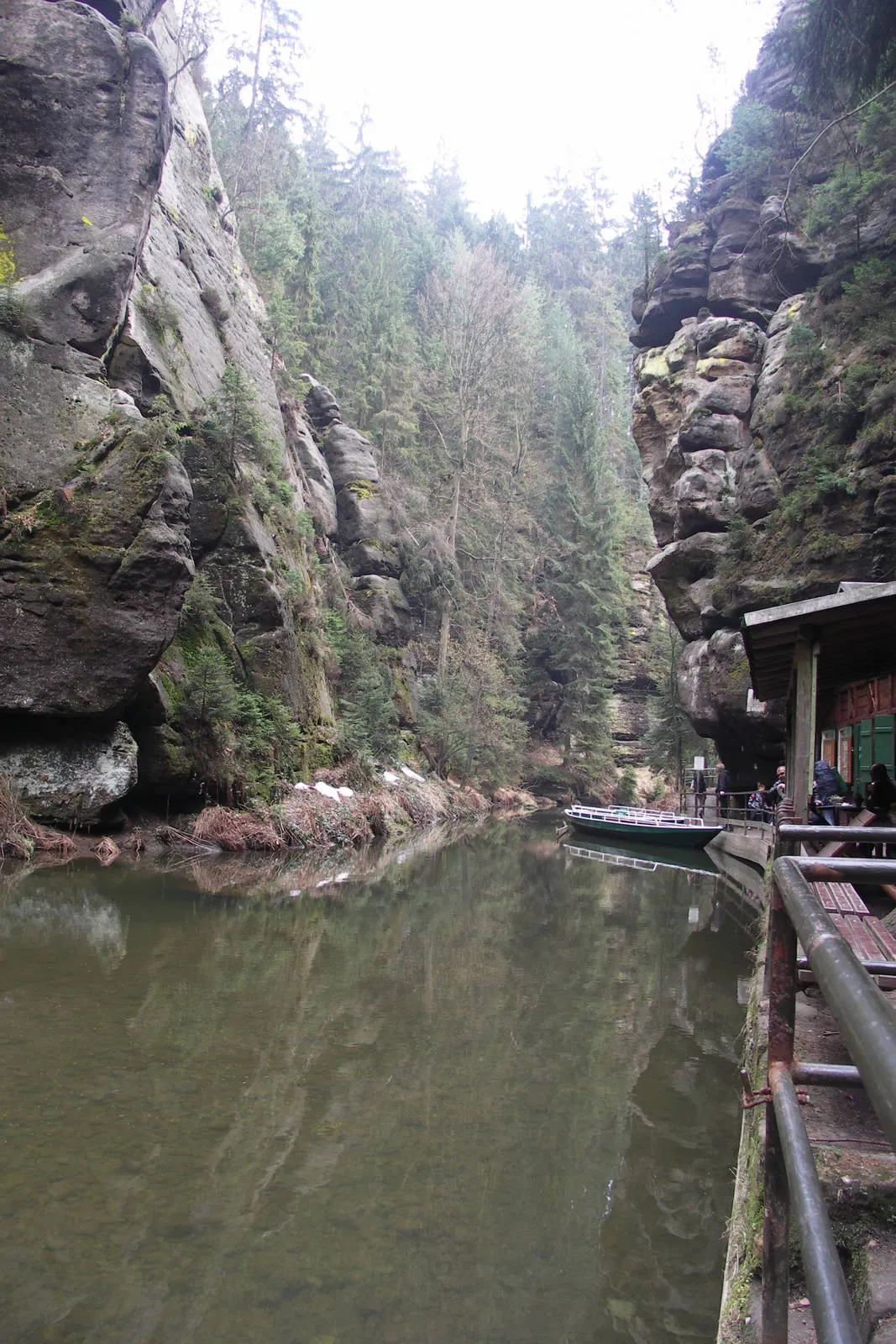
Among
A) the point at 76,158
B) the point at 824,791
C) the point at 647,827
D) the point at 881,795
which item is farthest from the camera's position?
the point at 647,827

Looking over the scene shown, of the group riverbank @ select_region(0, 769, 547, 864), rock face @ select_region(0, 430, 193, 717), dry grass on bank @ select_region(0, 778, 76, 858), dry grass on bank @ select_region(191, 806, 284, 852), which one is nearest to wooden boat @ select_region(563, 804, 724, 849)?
riverbank @ select_region(0, 769, 547, 864)

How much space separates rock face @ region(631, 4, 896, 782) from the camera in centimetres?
1836

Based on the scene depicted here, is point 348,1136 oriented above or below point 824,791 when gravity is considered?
below

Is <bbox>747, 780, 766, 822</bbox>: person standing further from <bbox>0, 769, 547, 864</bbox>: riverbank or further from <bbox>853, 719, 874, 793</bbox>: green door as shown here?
<bbox>0, 769, 547, 864</bbox>: riverbank

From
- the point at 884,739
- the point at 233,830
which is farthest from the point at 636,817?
the point at 233,830

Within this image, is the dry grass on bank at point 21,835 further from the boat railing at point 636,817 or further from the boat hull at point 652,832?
the boat railing at point 636,817

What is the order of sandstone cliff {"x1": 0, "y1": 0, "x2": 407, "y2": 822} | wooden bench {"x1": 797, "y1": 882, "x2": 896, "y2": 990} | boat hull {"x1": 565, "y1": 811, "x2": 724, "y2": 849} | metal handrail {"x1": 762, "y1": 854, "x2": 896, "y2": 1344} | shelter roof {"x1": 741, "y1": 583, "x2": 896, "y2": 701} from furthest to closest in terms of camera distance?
boat hull {"x1": 565, "y1": 811, "x2": 724, "y2": 849}
sandstone cliff {"x1": 0, "y1": 0, "x2": 407, "y2": 822}
shelter roof {"x1": 741, "y1": 583, "x2": 896, "y2": 701}
wooden bench {"x1": 797, "y1": 882, "x2": 896, "y2": 990}
metal handrail {"x1": 762, "y1": 854, "x2": 896, "y2": 1344}

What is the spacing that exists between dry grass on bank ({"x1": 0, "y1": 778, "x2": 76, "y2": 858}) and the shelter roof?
32.8 ft

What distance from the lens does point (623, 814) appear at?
2712 centimetres

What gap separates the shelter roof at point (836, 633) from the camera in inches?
415

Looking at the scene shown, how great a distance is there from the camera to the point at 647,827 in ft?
76.0

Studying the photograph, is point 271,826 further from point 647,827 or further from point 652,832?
point 652,832

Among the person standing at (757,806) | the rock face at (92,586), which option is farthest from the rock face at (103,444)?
the person standing at (757,806)

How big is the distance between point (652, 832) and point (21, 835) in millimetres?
16024
